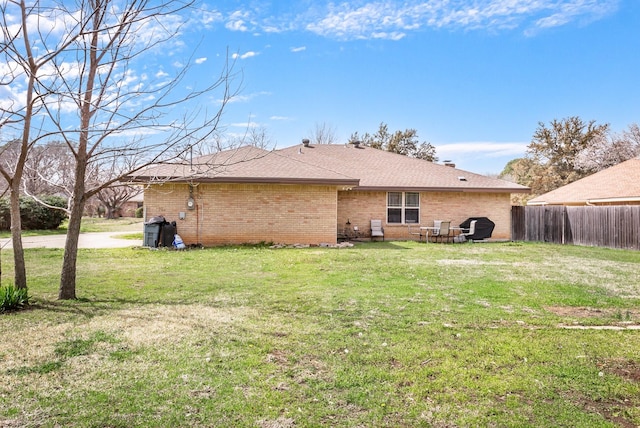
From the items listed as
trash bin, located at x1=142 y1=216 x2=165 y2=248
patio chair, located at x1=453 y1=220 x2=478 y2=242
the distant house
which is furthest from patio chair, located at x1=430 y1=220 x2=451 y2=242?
trash bin, located at x1=142 y1=216 x2=165 y2=248

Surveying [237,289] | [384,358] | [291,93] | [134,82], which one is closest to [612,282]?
[384,358]

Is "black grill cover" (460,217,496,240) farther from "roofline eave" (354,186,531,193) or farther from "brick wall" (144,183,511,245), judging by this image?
"brick wall" (144,183,511,245)

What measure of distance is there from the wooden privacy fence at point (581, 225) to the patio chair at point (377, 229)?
6.21 metres

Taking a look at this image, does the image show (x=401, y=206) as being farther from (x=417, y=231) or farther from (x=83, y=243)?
(x=83, y=243)

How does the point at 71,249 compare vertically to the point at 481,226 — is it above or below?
below

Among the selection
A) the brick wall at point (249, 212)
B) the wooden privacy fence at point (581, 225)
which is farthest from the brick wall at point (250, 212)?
the wooden privacy fence at point (581, 225)

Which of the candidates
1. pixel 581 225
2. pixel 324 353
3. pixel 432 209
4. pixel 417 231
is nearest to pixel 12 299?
pixel 324 353

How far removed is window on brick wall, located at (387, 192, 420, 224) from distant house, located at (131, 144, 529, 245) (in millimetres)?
43

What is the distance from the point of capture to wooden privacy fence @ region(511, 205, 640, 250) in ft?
49.5

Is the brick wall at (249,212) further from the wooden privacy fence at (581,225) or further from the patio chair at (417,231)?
the wooden privacy fence at (581,225)

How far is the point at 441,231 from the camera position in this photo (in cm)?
1655

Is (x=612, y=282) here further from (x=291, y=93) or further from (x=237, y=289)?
(x=291, y=93)

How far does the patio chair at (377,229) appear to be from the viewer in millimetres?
17128

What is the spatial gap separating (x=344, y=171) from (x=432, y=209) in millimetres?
4164
